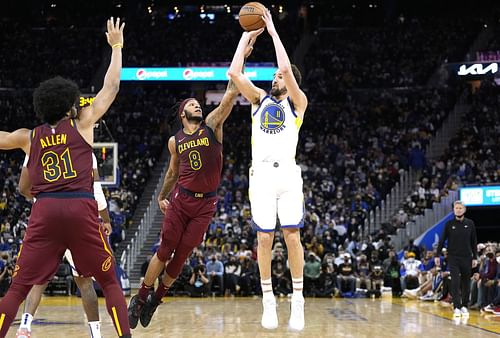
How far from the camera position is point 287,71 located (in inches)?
294

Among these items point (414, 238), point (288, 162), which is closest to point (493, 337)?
point (288, 162)

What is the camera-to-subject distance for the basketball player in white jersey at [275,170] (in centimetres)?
765

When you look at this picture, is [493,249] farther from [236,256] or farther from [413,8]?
[413,8]

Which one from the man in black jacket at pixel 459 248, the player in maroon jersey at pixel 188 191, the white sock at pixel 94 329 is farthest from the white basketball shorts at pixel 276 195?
the man in black jacket at pixel 459 248

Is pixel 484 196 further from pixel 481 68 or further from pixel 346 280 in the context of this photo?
pixel 481 68

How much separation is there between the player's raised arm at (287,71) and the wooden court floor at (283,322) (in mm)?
3244

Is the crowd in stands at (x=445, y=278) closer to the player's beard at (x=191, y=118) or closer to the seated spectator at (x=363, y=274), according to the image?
the seated spectator at (x=363, y=274)

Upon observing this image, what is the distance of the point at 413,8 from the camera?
40.5 m

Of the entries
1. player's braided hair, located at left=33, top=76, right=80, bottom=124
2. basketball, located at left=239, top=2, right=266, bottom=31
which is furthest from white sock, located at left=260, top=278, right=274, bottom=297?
player's braided hair, located at left=33, top=76, right=80, bottom=124

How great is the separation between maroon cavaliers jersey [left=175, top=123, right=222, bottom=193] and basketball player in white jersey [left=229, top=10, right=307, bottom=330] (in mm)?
705

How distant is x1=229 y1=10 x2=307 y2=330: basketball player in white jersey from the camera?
7648mm

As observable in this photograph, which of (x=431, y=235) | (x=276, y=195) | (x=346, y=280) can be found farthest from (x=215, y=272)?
(x=276, y=195)

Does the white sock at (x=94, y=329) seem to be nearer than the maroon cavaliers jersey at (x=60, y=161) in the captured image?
No

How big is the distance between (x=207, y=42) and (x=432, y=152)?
12.7 m
